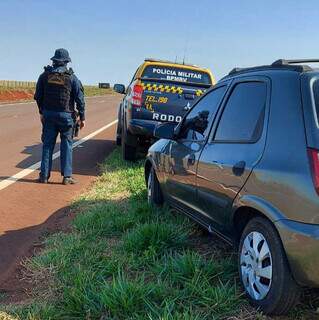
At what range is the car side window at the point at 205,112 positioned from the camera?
16.2 ft

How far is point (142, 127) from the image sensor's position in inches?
379

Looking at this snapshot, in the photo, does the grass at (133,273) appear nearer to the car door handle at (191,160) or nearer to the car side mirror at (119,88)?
the car door handle at (191,160)

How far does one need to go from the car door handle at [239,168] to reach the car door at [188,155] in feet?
2.92

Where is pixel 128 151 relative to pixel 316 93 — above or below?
below

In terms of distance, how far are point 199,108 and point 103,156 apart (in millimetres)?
6961

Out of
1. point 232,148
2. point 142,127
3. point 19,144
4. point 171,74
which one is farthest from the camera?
point 19,144

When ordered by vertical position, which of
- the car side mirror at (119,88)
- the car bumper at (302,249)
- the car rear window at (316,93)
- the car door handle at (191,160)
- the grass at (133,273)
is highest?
the car rear window at (316,93)

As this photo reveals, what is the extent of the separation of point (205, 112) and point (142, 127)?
4498 millimetres

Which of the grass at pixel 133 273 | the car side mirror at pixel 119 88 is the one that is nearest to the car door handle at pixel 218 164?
the grass at pixel 133 273

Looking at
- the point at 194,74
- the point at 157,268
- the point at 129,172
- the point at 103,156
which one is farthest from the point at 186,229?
the point at 103,156

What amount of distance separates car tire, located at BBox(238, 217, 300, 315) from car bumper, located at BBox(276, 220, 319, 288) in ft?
0.38

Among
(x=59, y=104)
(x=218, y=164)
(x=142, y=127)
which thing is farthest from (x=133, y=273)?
(x=142, y=127)

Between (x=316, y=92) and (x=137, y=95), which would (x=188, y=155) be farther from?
(x=137, y=95)

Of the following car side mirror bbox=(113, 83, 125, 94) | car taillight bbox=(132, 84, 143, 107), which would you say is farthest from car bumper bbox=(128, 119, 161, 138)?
car side mirror bbox=(113, 83, 125, 94)
